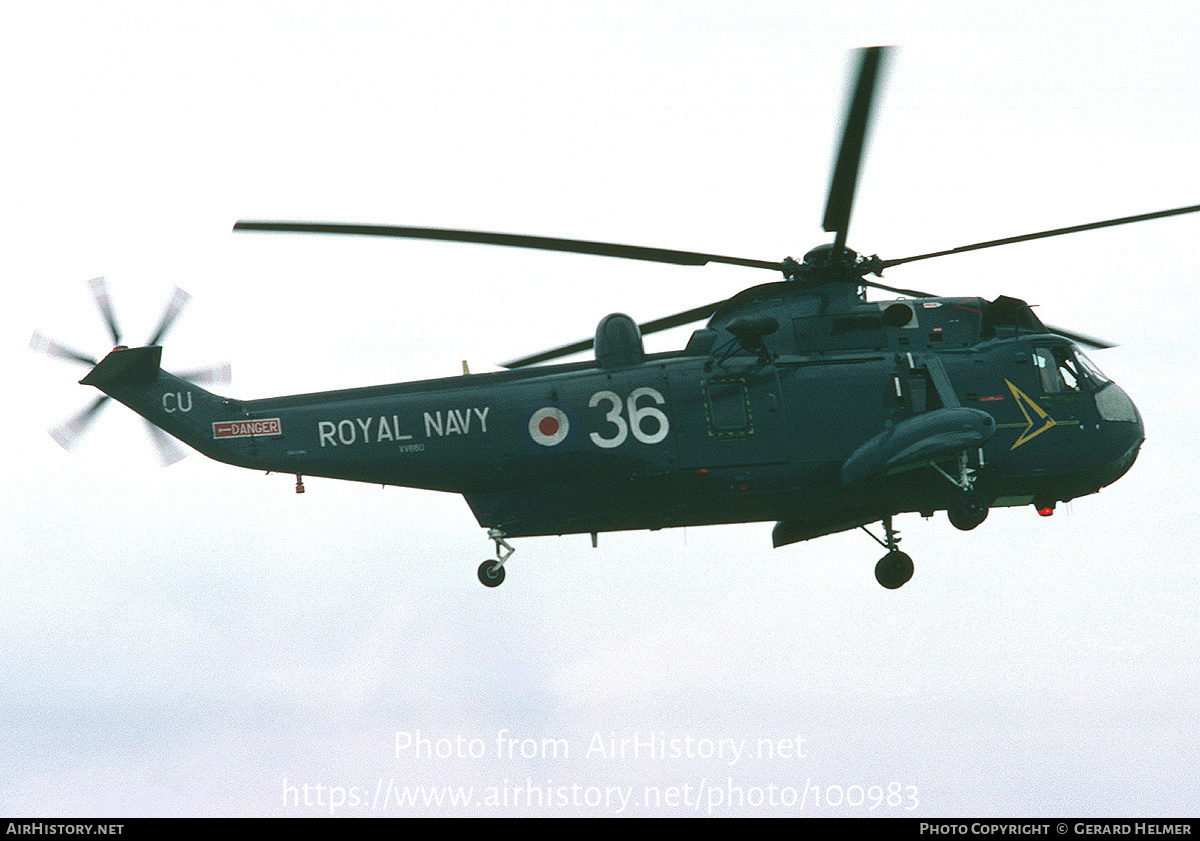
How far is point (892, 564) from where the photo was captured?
71.6ft

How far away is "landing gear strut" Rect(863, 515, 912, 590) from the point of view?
71.6 ft

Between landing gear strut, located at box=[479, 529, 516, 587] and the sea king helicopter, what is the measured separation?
0.03 metres

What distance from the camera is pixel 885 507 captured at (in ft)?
68.2

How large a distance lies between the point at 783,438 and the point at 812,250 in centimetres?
337

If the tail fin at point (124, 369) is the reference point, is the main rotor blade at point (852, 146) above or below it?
above

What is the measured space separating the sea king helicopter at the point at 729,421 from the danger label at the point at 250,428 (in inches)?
Result: 1.4

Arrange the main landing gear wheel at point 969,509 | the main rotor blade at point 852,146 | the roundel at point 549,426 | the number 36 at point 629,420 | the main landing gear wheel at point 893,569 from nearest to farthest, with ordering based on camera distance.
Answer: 1. the main rotor blade at point 852,146
2. the roundel at point 549,426
3. the number 36 at point 629,420
4. the main landing gear wheel at point 969,509
5. the main landing gear wheel at point 893,569

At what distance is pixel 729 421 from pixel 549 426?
3.11 m

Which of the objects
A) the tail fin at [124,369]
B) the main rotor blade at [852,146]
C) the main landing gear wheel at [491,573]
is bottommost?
the main landing gear wheel at [491,573]

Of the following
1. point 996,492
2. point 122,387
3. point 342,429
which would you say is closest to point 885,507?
point 996,492

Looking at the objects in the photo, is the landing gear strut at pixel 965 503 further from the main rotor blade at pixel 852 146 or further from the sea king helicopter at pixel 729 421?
the main rotor blade at pixel 852 146

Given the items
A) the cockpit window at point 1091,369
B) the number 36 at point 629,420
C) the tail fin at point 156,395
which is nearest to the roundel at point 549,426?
the number 36 at point 629,420

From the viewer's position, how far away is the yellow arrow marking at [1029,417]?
69.5ft
